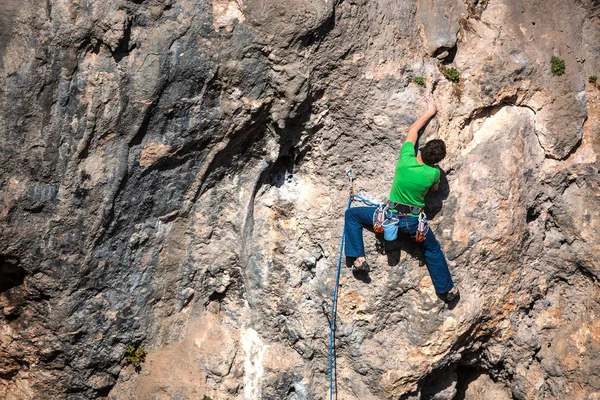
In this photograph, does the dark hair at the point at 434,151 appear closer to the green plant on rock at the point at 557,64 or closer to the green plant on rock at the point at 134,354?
the green plant on rock at the point at 557,64

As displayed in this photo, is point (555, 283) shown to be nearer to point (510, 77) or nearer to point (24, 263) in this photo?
point (510, 77)

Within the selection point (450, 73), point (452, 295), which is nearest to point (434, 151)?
point (450, 73)

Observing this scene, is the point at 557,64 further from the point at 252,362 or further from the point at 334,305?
the point at 252,362

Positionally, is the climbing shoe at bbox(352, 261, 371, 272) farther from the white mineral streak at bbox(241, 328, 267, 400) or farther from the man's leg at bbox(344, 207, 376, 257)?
the white mineral streak at bbox(241, 328, 267, 400)

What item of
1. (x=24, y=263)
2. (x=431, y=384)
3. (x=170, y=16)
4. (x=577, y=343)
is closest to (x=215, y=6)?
(x=170, y=16)

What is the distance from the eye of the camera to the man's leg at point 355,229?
27.2 feet

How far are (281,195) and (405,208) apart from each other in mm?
1814

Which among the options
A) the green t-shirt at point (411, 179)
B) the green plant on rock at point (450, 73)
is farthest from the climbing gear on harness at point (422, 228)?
the green plant on rock at point (450, 73)

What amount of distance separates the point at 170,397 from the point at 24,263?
9.21 ft

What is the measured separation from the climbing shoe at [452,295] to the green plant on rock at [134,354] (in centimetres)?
442

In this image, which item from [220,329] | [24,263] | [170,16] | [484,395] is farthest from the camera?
[484,395]

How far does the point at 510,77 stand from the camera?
28.0 ft

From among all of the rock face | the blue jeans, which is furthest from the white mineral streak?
the blue jeans

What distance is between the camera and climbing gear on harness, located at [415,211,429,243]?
26.1ft
